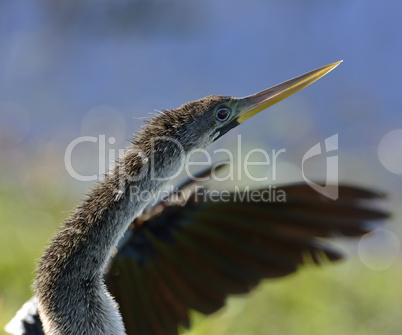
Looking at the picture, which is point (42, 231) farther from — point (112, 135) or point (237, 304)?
point (112, 135)

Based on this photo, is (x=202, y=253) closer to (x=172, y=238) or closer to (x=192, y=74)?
(x=172, y=238)

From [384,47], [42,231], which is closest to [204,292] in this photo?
[42,231]

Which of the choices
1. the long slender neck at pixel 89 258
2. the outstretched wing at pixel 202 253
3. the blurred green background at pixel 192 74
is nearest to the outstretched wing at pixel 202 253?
the outstretched wing at pixel 202 253

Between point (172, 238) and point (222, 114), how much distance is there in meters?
0.71

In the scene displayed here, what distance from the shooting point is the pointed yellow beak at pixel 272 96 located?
135 inches

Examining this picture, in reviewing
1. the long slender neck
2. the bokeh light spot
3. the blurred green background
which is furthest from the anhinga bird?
the bokeh light spot

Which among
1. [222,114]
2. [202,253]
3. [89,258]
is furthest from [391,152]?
[89,258]

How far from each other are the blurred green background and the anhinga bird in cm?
266

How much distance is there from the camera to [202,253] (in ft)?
12.4

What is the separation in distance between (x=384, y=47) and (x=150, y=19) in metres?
2.68

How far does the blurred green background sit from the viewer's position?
7406mm

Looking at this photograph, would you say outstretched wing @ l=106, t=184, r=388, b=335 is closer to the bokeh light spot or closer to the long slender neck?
the long slender neck

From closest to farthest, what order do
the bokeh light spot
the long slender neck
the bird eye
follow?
the long slender neck, the bird eye, the bokeh light spot

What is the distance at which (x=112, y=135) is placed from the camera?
317 inches
